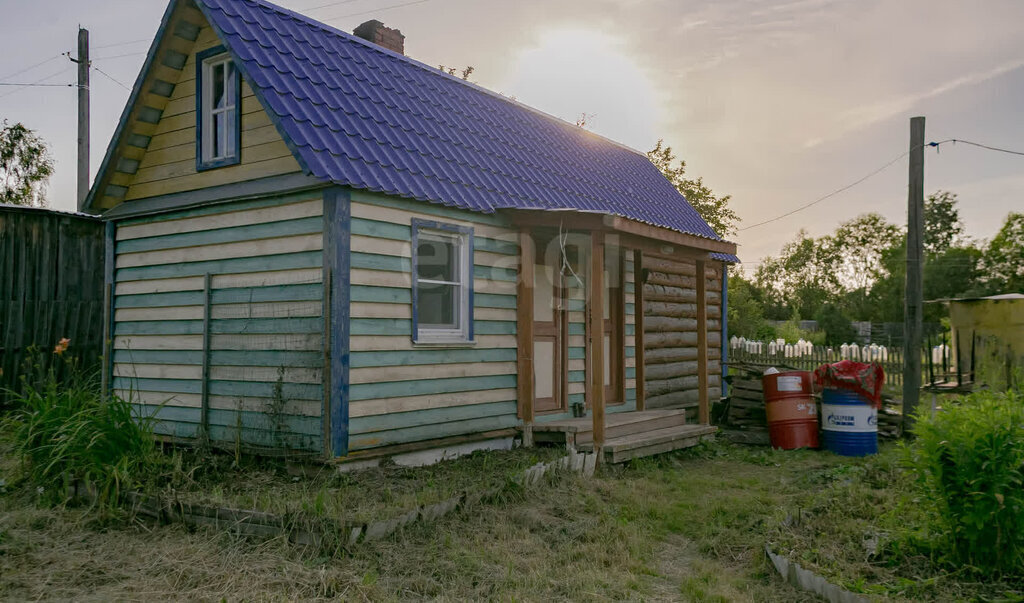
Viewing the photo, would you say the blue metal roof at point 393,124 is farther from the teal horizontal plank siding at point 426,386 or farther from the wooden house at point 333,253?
the teal horizontal plank siding at point 426,386

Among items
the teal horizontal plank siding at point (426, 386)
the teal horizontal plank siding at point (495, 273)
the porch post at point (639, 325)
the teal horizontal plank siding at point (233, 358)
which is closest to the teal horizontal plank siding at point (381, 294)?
the teal horizontal plank siding at point (233, 358)

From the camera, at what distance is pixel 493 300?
28.7 feet

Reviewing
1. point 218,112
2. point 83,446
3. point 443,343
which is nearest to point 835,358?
point 443,343

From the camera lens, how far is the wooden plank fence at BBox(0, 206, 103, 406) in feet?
36.1

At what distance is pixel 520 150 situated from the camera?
10500 millimetres

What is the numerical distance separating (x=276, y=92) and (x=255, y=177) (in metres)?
0.97

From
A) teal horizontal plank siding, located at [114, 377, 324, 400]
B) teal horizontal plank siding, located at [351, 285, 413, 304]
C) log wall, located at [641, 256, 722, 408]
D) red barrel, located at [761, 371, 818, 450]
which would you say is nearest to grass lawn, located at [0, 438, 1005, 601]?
teal horizontal plank siding, located at [114, 377, 324, 400]

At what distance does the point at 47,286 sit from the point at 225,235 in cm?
533

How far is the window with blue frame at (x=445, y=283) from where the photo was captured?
26.6ft

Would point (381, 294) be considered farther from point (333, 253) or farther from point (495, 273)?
point (495, 273)

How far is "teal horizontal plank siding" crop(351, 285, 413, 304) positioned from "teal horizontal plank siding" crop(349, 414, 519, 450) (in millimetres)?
1311

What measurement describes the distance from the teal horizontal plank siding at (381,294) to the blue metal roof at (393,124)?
38.0 inches

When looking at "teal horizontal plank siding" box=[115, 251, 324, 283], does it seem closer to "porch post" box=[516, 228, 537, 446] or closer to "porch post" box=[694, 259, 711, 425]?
"porch post" box=[516, 228, 537, 446]

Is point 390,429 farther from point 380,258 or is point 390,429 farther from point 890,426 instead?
point 890,426
